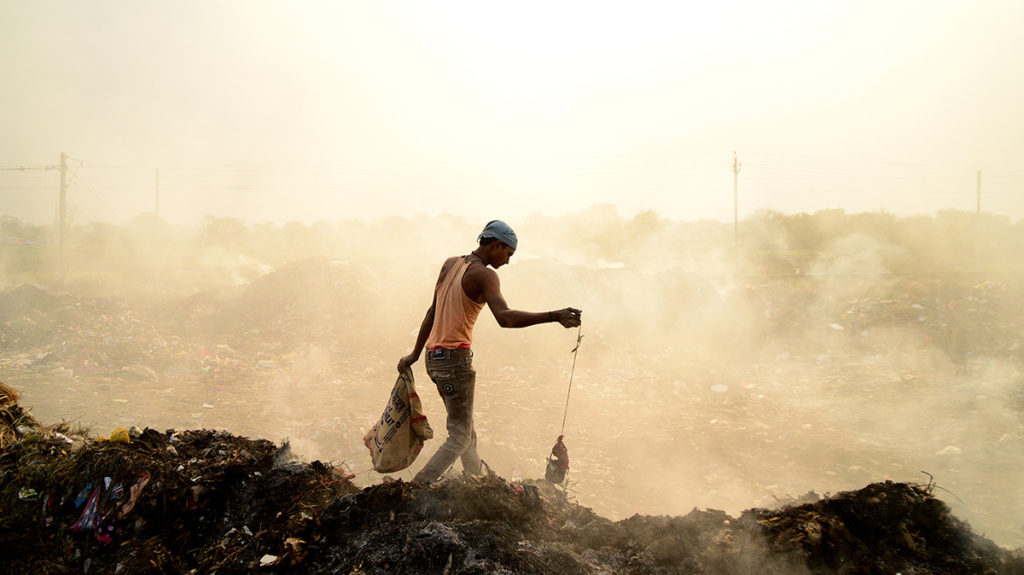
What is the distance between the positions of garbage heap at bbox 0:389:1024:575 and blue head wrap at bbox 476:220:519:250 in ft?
4.08

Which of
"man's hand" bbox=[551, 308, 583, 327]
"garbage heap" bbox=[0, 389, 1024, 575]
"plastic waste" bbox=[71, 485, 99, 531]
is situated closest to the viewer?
"garbage heap" bbox=[0, 389, 1024, 575]

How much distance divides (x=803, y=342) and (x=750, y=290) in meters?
2.27

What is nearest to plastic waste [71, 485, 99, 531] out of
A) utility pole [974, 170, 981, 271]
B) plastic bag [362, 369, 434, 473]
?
plastic bag [362, 369, 434, 473]

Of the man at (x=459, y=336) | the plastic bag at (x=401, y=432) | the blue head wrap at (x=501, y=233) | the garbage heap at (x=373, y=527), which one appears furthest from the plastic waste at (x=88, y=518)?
the blue head wrap at (x=501, y=233)

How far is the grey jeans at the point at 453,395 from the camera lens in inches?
106

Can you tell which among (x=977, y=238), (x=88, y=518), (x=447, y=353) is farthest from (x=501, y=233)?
(x=977, y=238)

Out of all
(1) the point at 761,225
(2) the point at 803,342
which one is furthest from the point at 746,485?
(1) the point at 761,225

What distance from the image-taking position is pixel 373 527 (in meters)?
2.05

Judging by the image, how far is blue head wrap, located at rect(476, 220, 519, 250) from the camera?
8.82 ft

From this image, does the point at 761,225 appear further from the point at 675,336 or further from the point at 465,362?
the point at 465,362

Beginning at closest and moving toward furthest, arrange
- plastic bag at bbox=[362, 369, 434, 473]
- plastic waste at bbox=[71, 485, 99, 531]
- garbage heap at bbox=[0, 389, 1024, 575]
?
garbage heap at bbox=[0, 389, 1024, 575] → plastic waste at bbox=[71, 485, 99, 531] → plastic bag at bbox=[362, 369, 434, 473]

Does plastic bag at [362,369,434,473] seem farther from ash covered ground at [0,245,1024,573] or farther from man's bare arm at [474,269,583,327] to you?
man's bare arm at [474,269,583,327]

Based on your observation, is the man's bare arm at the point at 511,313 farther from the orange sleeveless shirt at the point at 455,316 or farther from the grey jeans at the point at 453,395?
A: the grey jeans at the point at 453,395

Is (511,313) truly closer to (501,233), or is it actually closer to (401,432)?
(501,233)
